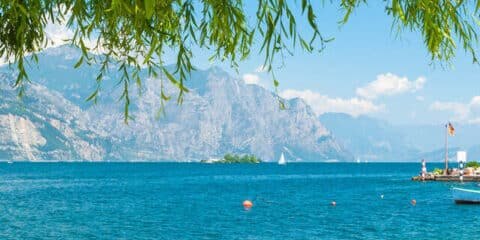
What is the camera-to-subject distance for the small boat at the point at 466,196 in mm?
73938

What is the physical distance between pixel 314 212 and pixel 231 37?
219ft

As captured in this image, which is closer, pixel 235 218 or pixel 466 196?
pixel 235 218

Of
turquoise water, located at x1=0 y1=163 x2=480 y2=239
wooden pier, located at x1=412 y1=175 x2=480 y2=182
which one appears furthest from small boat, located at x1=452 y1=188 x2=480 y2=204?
wooden pier, located at x1=412 y1=175 x2=480 y2=182

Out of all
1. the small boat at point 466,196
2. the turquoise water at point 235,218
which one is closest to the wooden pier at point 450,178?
the turquoise water at point 235,218

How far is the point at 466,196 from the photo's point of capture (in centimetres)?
7481

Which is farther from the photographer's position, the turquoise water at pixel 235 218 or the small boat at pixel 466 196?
the small boat at pixel 466 196

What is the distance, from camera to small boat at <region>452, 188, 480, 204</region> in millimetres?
73938

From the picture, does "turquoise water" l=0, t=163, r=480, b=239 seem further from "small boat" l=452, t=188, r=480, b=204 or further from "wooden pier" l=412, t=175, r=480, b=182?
"wooden pier" l=412, t=175, r=480, b=182

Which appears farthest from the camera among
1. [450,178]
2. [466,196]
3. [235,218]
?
[450,178]

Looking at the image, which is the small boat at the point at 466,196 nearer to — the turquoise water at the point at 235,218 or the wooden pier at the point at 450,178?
the turquoise water at the point at 235,218

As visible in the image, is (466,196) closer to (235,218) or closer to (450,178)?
(235,218)

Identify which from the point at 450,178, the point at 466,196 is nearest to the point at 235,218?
the point at 466,196

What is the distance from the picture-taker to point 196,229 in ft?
183

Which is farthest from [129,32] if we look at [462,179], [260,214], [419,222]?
[462,179]
